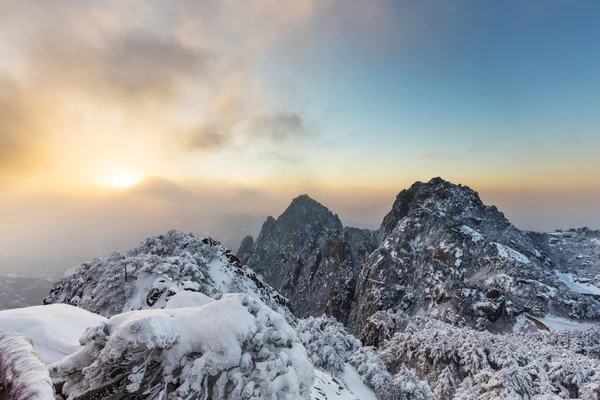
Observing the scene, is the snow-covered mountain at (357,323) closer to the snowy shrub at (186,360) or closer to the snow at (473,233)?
the snowy shrub at (186,360)

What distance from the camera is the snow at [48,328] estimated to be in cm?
Answer: 916

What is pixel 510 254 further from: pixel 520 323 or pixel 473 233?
pixel 520 323

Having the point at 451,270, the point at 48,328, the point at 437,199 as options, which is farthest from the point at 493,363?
the point at 437,199

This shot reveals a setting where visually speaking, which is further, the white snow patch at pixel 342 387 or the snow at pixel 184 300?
the white snow patch at pixel 342 387

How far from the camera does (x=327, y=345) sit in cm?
2783

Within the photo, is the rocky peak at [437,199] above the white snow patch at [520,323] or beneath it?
above

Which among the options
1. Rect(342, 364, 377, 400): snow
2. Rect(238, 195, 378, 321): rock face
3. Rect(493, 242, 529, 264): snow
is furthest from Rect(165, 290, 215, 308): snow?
Rect(238, 195, 378, 321): rock face

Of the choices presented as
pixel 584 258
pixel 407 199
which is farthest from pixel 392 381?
pixel 407 199

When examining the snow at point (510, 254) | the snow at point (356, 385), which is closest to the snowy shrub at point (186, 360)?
the snow at point (356, 385)

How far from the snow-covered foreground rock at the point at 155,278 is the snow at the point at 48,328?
9042 mm

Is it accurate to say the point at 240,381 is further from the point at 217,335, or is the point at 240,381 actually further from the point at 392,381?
the point at 392,381

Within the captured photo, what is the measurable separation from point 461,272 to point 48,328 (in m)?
67.7

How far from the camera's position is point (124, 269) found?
26.3 metres

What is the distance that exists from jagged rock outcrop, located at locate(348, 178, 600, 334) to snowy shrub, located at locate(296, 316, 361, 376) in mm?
27701
